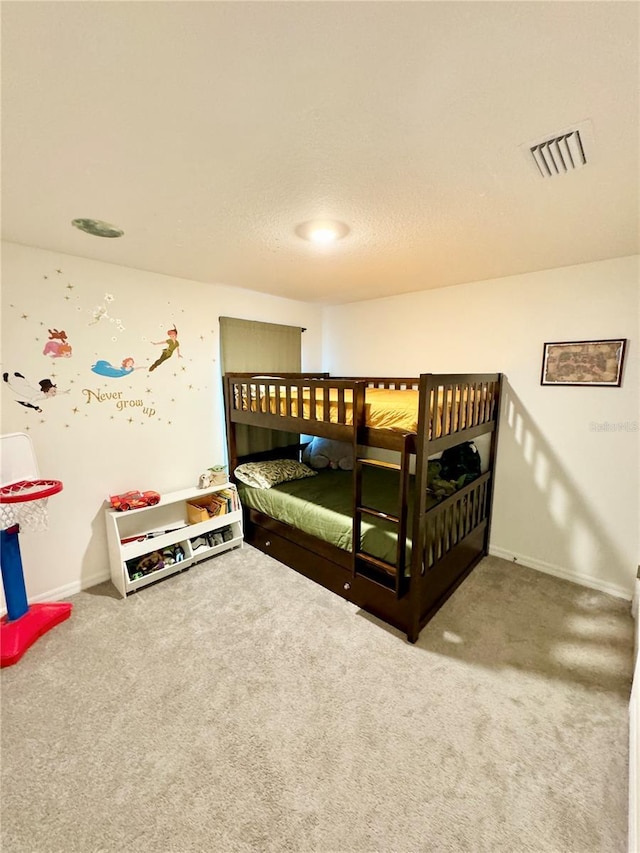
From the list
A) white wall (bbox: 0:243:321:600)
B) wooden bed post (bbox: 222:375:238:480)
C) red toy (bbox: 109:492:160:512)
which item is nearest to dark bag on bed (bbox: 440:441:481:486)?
wooden bed post (bbox: 222:375:238:480)

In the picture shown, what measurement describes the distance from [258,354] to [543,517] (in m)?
2.90

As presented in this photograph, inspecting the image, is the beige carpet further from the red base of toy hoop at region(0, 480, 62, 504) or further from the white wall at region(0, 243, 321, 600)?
the red base of toy hoop at region(0, 480, 62, 504)

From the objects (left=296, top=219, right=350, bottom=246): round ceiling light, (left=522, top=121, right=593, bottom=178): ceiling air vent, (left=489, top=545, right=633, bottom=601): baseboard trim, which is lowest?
(left=489, top=545, right=633, bottom=601): baseboard trim

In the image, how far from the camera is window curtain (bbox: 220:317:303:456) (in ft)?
10.4

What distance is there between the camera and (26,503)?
6.55ft

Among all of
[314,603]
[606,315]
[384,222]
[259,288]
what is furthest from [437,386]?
[259,288]

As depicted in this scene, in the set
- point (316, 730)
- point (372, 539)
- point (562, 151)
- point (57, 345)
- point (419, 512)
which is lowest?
point (316, 730)

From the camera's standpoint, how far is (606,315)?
236cm

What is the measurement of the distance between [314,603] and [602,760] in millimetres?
1545

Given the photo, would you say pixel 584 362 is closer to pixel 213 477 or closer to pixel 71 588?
pixel 213 477

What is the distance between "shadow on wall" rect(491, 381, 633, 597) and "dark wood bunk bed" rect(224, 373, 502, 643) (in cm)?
11

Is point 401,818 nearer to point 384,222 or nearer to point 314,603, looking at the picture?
point 314,603

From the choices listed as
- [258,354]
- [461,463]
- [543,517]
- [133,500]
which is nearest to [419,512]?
[461,463]

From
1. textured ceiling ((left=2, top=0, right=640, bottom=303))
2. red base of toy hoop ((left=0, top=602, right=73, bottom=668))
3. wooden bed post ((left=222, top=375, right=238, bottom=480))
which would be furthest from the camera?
wooden bed post ((left=222, top=375, right=238, bottom=480))
